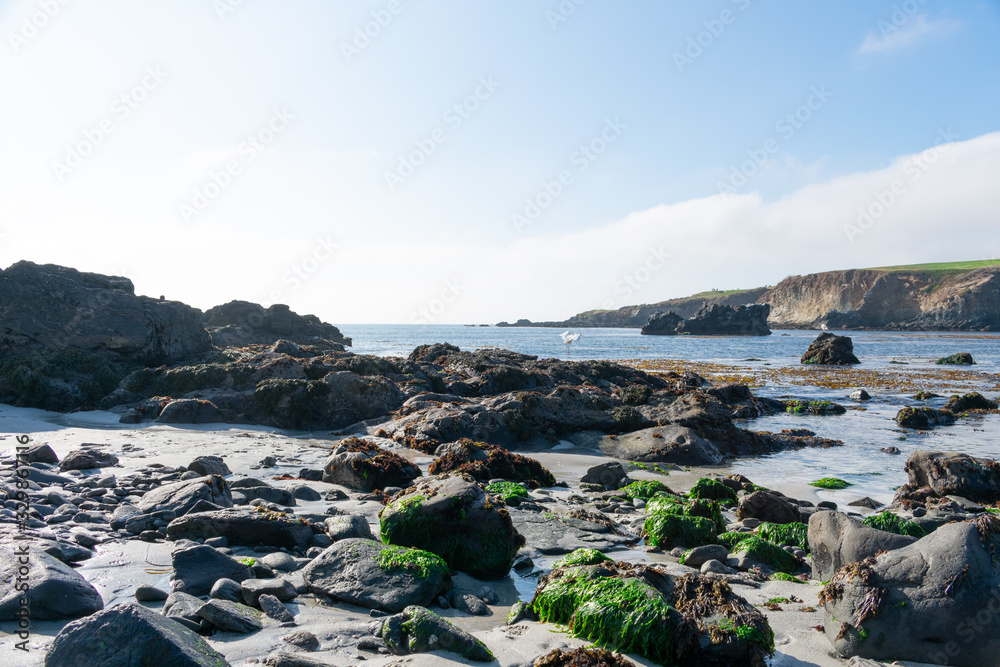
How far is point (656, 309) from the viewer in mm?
172375

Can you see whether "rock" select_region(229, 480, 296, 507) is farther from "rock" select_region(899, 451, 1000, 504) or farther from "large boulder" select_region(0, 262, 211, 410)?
"large boulder" select_region(0, 262, 211, 410)

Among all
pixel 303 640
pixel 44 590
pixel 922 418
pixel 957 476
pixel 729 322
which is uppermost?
pixel 729 322

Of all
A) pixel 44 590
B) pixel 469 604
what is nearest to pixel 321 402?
pixel 469 604

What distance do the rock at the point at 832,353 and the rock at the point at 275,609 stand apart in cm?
4127

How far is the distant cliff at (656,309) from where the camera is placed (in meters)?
158

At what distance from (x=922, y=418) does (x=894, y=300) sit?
12216 centimetres

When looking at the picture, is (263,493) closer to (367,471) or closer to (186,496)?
(186,496)

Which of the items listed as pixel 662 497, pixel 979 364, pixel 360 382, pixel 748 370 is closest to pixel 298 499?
pixel 662 497

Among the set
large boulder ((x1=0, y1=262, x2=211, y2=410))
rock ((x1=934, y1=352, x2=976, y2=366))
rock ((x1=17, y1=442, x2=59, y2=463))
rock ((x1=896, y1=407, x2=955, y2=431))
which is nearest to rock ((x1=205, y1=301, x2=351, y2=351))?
large boulder ((x1=0, y1=262, x2=211, y2=410))

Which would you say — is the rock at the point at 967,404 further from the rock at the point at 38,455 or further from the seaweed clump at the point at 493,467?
the rock at the point at 38,455

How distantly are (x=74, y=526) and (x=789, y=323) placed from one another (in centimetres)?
15097

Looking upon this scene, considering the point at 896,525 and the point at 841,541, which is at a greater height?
the point at 841,541

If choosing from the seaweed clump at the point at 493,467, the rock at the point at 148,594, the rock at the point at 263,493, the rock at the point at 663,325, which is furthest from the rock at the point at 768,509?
the rock at the point at 663,325

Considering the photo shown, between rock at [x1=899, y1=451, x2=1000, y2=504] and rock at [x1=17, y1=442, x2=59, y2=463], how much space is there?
1301 cm
